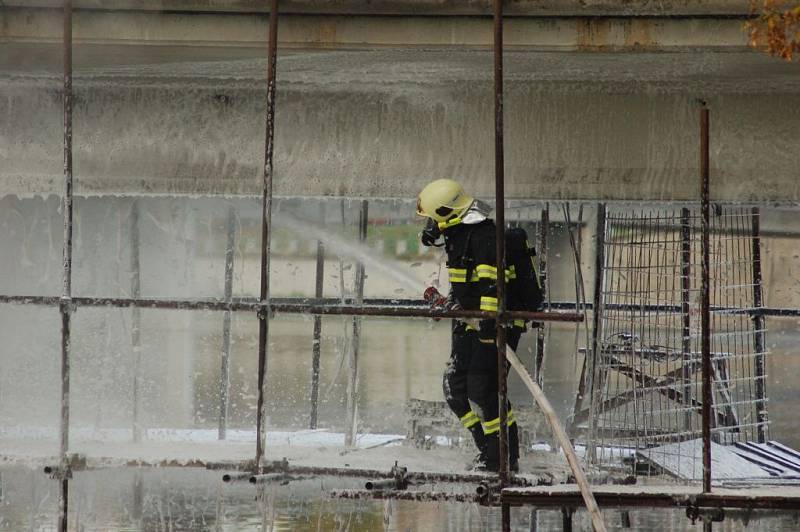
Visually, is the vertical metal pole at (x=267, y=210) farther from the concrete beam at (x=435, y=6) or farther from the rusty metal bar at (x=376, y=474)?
the concrete beam at (x=435, y=6)

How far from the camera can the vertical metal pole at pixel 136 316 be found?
10.1 metres

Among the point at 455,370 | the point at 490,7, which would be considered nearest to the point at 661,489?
the point at 455,370

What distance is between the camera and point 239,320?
57.7 ft

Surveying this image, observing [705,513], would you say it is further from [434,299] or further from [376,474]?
[434,299]

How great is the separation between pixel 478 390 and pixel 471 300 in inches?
20.6

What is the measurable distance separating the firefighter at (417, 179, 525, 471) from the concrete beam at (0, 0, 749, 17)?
99 centimetres

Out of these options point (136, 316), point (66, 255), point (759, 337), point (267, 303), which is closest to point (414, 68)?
point (267, 303)

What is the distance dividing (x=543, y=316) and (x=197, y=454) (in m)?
2.61

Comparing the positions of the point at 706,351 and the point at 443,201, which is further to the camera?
the point at 443,201

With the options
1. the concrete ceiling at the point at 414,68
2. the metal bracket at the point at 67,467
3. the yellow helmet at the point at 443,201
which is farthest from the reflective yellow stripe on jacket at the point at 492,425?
the metal bracket at the point at 67,467

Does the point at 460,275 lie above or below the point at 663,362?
above

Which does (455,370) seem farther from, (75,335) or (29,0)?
(75,335)

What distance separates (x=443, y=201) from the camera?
289 inches

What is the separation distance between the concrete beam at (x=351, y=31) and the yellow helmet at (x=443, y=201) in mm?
810
